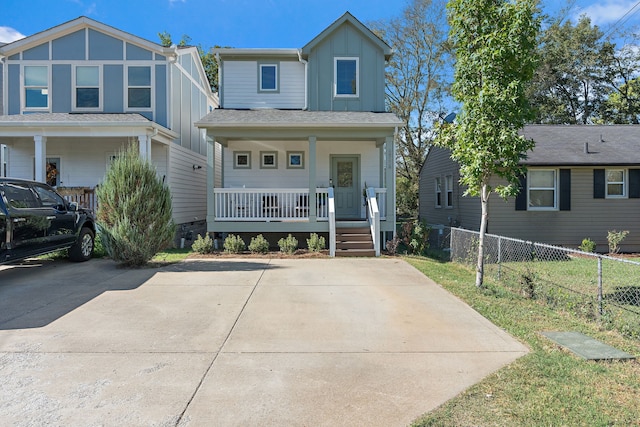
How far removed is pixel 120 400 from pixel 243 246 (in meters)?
8.24

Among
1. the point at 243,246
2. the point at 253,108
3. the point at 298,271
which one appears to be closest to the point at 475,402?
the point at 298,271

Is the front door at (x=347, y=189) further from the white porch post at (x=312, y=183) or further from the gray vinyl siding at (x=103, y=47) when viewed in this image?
the gray vinyl siding at (x=103, y=47)

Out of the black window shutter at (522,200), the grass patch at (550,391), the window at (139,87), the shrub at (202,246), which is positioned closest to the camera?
the grass patch at (550,391)

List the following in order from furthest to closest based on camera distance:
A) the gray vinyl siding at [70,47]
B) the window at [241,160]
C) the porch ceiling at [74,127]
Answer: the window at [241,160], the gray vinyl siding at [70,47], the porch ceiling at [74,127]

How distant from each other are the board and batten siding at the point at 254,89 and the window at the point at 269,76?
0.16 metres

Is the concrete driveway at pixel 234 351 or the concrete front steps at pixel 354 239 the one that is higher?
the concrete front steps at pixel 354 239

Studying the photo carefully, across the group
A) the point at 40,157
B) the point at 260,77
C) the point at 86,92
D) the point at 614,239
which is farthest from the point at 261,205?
the point at 614,239

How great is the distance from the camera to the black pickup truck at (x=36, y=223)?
22.7 ft

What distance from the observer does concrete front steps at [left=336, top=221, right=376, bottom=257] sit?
11008 millimetres

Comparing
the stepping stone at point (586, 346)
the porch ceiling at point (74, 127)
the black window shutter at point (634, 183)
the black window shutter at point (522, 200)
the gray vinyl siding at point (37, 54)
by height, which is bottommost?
the stepping stone at point (586, 346)

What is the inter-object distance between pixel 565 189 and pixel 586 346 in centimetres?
1042

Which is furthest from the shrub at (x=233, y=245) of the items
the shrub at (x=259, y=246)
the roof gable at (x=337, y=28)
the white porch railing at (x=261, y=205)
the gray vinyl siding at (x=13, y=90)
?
the gray vinyl siding at (x=13, y=90)

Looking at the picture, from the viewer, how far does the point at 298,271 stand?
8750 millimetres

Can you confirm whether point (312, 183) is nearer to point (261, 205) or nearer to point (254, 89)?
point (261, 205)
